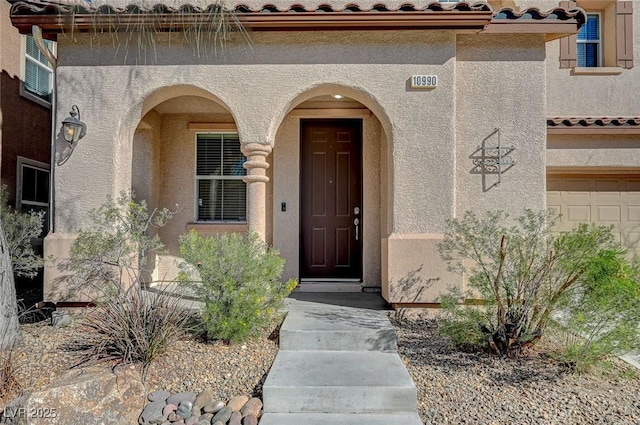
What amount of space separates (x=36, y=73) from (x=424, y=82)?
926 centimetres

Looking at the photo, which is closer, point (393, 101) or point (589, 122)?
point (393, 101)

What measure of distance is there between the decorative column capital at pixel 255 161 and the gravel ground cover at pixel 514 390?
2974 mm

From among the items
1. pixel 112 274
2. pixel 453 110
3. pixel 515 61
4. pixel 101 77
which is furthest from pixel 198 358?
pixel 515 61

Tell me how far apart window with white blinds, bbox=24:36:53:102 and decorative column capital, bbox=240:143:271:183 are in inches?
266

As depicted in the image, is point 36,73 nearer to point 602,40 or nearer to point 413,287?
point 413,287

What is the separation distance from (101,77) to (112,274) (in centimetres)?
275

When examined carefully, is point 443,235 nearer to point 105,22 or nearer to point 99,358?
point 99,358

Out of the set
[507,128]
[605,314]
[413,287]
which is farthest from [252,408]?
[507,128]

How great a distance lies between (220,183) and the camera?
772cm

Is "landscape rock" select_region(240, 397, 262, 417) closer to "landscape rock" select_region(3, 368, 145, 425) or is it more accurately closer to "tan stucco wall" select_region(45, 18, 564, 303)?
"landscape rock" select_region(3, 368, 145, 425)

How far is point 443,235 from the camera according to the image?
546 cm

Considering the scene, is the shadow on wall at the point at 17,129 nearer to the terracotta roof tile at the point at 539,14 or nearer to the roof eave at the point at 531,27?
the roof eave at the point at 531,27

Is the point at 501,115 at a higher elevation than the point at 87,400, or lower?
higher

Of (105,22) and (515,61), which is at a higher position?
(105,22)
